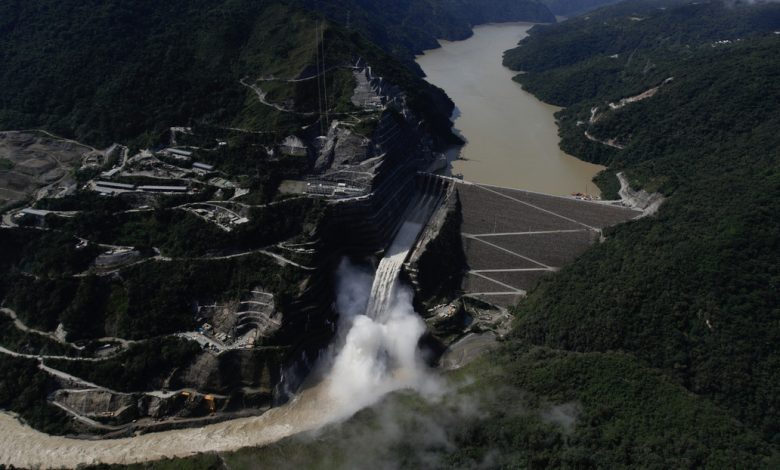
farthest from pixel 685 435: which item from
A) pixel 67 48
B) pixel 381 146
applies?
pixel 67 48

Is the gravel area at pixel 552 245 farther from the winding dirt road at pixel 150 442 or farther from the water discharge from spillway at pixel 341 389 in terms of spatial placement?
the winding dirt road at pixel 150 442

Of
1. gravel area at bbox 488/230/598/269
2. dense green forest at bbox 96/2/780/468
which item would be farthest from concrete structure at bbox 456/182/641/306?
dense green forest at bbox 96/2/780/468

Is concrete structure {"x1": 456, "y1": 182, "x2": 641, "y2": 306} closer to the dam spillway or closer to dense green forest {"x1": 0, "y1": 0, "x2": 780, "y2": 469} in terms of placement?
dense green forest {"x1": 0, "y1": 0, "x2": 780, "y2": 469}

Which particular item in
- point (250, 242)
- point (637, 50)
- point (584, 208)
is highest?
point (637, 50)

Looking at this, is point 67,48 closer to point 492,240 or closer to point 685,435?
point 492,240

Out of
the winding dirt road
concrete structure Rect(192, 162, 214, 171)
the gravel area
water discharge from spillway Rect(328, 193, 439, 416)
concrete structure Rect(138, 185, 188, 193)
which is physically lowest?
the winding dirt road

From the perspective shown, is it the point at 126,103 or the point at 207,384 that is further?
the point at 126,103
